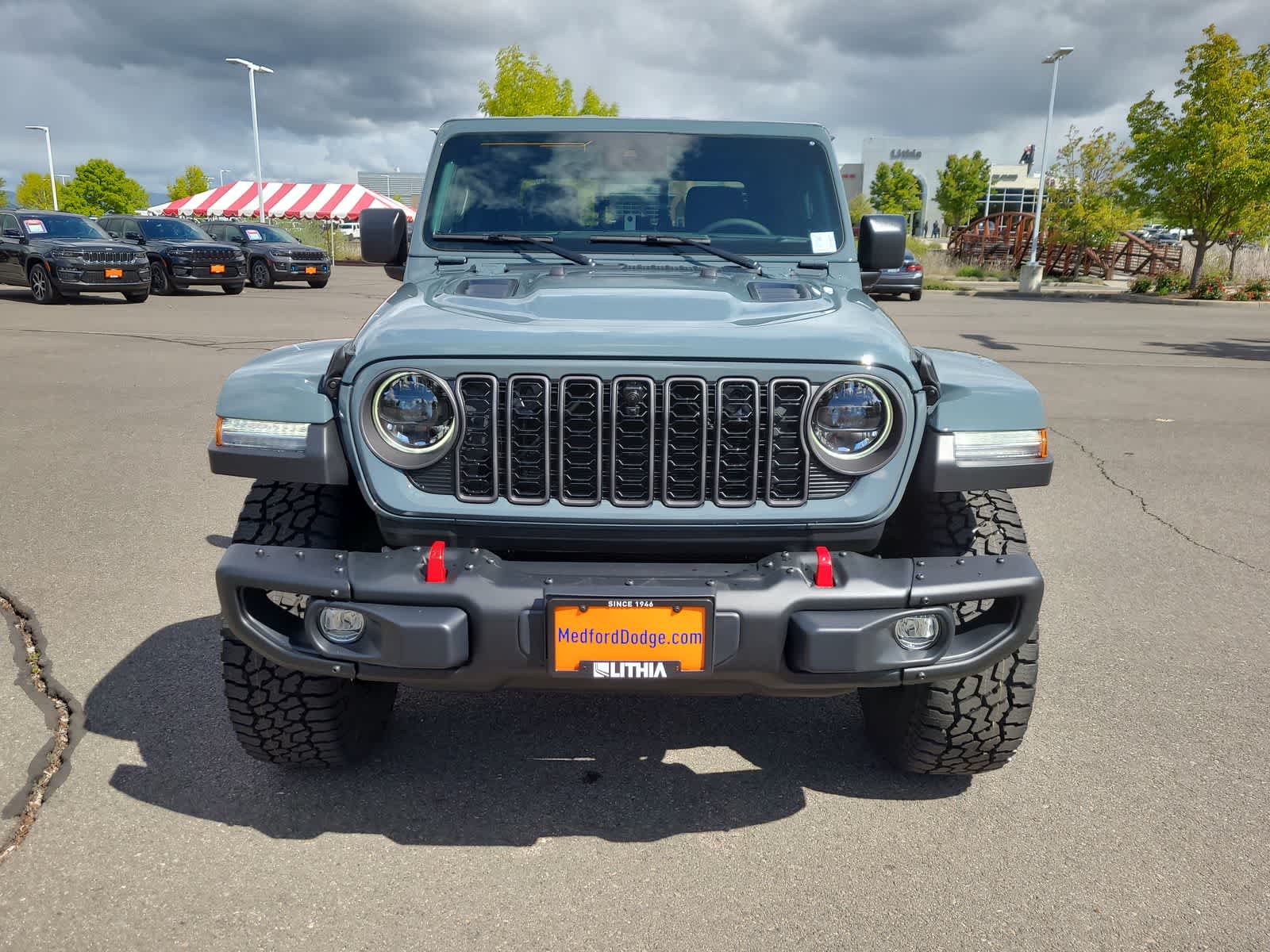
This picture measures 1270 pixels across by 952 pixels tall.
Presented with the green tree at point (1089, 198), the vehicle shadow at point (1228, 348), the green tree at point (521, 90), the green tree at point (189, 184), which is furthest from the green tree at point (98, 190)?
the vehicle shadow at point (1228, 348)

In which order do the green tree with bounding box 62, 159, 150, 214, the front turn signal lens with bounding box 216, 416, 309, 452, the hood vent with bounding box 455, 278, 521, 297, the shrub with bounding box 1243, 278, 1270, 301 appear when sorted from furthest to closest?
the green tree with bounding box 62, 159, 150, 214, the shrub with bounding box 1243, 278, 1270, 301, the hood vent with bounding box 455, 278, 521, 297, the front turn signal lens with bounding box 216, 416, 309, 452

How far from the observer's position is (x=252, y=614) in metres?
2.48

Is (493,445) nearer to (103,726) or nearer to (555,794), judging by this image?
(555,794)

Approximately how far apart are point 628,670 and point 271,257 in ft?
74.5

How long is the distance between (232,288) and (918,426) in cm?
2125

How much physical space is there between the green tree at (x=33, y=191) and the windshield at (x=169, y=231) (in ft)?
312

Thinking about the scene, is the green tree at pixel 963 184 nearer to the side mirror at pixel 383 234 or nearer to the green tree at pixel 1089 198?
the green tree at pixel 1089 198

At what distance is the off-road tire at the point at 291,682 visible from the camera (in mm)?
2752

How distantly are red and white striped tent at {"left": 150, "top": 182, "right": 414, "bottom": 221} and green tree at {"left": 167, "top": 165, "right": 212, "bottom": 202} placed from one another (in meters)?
51.9

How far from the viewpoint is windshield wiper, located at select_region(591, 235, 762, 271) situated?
3576 millimetres

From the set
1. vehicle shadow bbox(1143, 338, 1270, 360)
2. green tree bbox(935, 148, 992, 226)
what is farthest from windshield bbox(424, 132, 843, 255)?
green tree bbox(935, 148, 992, 226)

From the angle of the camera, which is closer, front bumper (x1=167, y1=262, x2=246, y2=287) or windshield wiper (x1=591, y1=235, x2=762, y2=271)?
windshield wiper (x1=591, y1=235, x2=762, y2=271)

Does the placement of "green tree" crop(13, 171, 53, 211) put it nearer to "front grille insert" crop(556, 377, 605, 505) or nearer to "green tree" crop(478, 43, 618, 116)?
"green tree" crop(478, 43, 618, 116)

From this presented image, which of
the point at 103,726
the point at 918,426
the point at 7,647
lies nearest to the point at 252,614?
the point at 103,726
